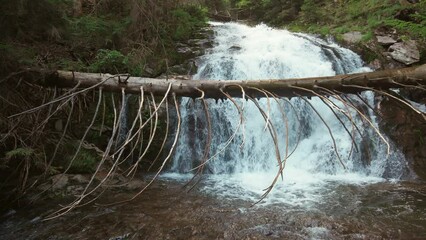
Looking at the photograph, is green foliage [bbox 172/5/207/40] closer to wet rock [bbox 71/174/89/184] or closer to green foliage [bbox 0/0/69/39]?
wet rock [bbox 71/174/89/184]

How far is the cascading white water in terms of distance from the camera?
8297 millimetres

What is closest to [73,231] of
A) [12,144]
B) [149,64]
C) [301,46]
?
→ [12,144]

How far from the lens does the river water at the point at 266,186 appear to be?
5.42 meters

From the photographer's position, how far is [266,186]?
804 cm

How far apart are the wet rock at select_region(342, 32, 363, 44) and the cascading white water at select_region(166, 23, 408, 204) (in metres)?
0.68

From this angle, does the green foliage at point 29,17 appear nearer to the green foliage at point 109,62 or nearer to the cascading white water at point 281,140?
the green foliage at point 109,62

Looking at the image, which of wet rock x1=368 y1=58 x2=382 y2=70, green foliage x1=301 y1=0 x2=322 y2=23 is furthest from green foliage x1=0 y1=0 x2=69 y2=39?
green foliage x1=301 y1=0 x2=322 y2=23

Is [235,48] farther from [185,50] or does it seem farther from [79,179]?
[79,179]

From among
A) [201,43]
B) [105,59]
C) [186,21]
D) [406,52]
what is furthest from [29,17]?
[406,52]

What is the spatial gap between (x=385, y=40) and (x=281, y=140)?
5.85 meters

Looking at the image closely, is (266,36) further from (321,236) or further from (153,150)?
(321,236)

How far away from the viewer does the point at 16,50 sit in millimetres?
4227

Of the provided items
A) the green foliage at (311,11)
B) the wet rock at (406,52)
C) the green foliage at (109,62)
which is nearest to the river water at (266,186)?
the wet rock at (406,52)

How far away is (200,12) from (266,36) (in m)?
2.94
